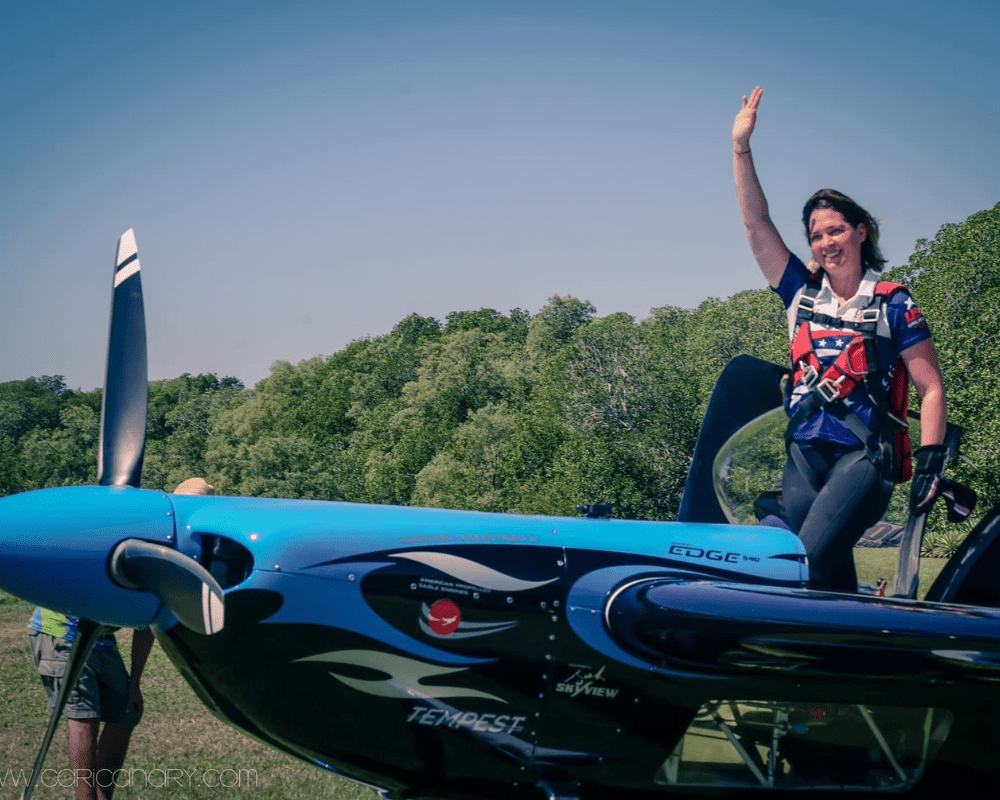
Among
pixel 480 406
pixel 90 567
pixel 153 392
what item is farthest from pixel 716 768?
pixel 153 392

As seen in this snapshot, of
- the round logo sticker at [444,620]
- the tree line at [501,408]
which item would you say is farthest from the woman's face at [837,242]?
the tree line at [501,408]

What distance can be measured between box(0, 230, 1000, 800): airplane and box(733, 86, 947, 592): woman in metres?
0.56

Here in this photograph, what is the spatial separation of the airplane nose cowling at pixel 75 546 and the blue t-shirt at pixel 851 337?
3.31 metres

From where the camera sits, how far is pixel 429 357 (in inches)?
3314

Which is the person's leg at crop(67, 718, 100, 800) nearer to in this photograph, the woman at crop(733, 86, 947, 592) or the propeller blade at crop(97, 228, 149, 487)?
the propeller blade at crop(97, 228, 149, 487)

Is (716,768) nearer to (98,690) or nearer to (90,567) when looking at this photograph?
(90,567)

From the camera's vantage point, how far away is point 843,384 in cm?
492

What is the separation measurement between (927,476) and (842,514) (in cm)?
51

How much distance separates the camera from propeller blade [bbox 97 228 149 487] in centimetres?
471

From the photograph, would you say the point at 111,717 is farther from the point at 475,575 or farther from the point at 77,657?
the point at 475,575

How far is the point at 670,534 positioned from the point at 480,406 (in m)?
71.3

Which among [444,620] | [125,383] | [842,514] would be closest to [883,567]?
[842,514]

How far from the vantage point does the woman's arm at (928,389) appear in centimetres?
492

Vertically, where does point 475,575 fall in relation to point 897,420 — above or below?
below
